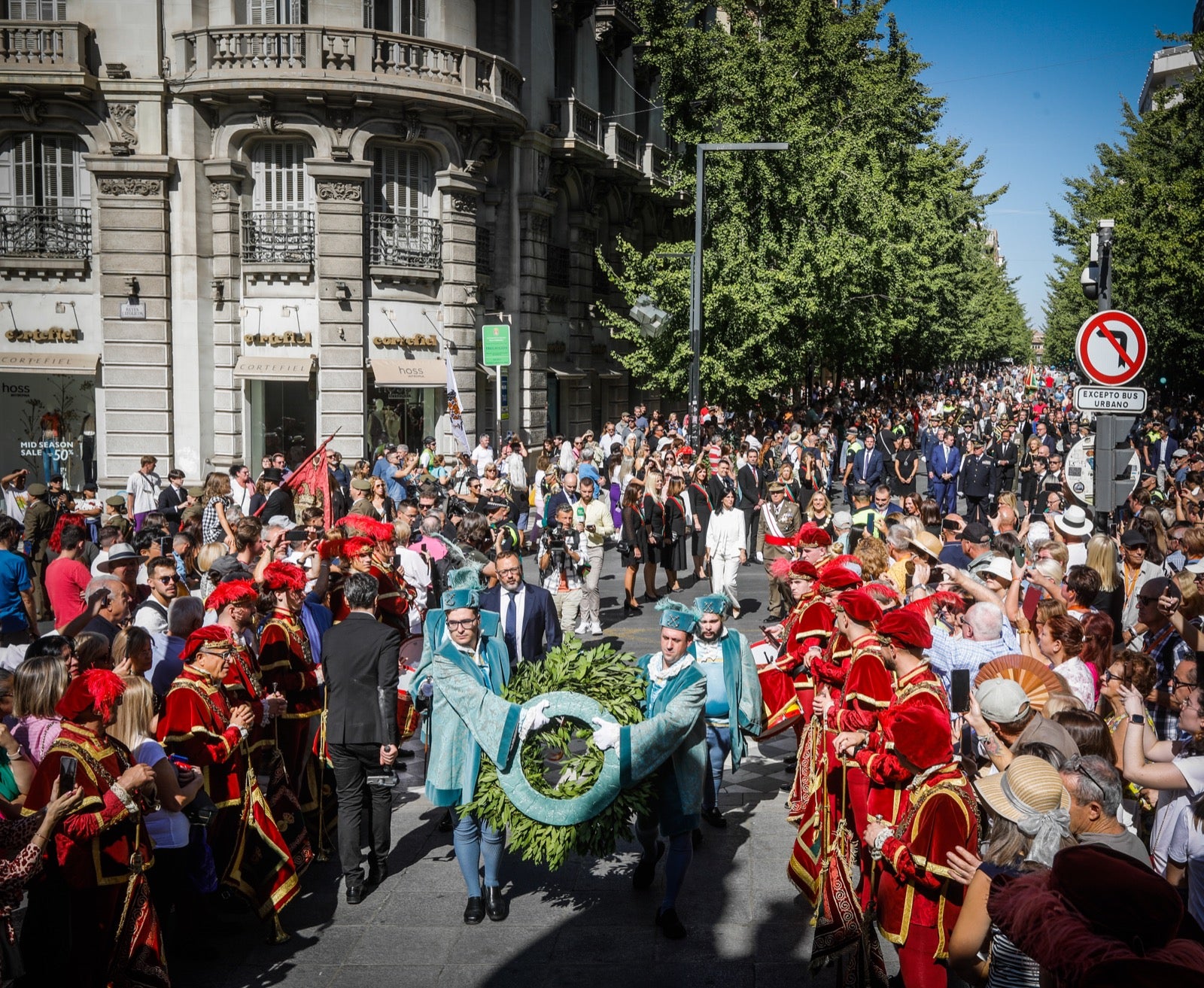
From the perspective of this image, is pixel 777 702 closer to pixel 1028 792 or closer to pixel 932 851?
pixel 932 851

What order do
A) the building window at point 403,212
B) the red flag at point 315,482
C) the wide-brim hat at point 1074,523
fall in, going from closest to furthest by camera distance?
the wide-brim hat at point 1074,523 → the red flag at point 315,482 → the building window at point 403,212

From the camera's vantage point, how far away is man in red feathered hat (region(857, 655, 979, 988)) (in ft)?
15.7

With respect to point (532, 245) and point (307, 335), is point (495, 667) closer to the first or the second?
point (307, 335)

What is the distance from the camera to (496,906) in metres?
6.73

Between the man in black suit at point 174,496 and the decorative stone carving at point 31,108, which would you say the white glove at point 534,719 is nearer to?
the man in black suit at point 174,496

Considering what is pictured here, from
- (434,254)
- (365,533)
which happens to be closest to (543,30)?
(434,254)

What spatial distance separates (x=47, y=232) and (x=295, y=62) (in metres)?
6.28

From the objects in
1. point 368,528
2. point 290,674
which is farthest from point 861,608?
point 368,528

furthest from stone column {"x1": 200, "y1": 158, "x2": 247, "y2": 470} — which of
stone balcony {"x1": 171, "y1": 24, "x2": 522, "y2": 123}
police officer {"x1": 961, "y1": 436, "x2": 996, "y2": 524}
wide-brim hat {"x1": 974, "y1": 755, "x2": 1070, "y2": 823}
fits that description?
wide-brim hat {"x1": 974, "y1": 755, "x2": 1070, "y2": 823}

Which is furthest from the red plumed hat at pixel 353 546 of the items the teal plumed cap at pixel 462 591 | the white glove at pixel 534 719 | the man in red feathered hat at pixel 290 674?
the white glove at pixel 534 719

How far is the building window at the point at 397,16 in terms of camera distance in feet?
80.3

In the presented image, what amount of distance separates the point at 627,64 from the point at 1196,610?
103 ft

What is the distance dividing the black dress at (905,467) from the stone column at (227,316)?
44.6 feet

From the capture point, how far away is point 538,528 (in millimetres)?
18891
